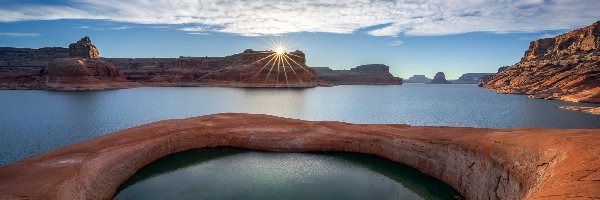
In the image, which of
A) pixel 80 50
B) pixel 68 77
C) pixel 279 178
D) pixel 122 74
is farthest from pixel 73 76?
pixel 279 178

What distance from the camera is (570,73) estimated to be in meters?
98.5

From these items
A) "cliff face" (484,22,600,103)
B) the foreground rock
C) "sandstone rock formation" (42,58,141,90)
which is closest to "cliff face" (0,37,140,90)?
"sandstone rock formation" (42,58,141,90)

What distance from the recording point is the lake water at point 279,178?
20.2m

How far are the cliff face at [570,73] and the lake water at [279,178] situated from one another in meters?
81.0

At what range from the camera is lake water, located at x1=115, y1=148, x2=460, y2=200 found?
66.2ft

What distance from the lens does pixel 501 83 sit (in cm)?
16288

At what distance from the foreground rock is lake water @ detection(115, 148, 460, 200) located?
3.64ft

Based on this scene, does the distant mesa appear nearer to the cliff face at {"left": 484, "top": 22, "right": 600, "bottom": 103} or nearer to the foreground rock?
the cliff face at {"left": 484, "top": 22, "right": 600, "bottom": 103}

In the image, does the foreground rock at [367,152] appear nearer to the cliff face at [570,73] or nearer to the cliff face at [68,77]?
the cliff face at [570,73]

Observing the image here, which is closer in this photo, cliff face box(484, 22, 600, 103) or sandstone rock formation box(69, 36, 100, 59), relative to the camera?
cliff face box(484, 22, 600, 103)

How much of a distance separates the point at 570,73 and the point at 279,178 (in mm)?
119944

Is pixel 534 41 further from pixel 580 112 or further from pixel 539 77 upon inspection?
pixel 580 112

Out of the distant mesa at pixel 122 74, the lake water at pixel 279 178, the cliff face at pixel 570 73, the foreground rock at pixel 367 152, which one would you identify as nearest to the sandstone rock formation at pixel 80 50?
the distant mesa at pixel 122 74

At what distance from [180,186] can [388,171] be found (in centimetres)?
1683
